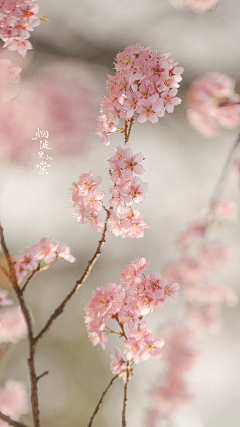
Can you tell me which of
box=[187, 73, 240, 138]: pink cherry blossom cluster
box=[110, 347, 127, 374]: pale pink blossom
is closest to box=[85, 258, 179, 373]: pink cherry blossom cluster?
box=[110, 347, 127, 374]: pale pink blossom

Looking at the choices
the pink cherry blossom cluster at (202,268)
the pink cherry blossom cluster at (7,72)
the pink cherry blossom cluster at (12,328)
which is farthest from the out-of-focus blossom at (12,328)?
the pink cherry blossom cluster at (7,72)

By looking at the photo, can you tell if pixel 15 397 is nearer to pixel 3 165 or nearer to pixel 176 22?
pixel 3 165

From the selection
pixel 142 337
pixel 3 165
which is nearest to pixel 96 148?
pixel 3 165

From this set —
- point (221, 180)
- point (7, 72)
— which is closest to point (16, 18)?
point (7, 72)

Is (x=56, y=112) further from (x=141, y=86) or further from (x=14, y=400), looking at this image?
(x=14, y=400)

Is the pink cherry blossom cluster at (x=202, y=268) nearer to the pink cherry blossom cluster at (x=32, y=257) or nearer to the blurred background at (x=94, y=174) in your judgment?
the blurred background at (x=94, y=174)

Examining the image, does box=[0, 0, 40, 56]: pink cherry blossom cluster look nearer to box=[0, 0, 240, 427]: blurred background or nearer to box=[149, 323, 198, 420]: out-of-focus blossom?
box=[0, 0, 240, 427]: blurred background
